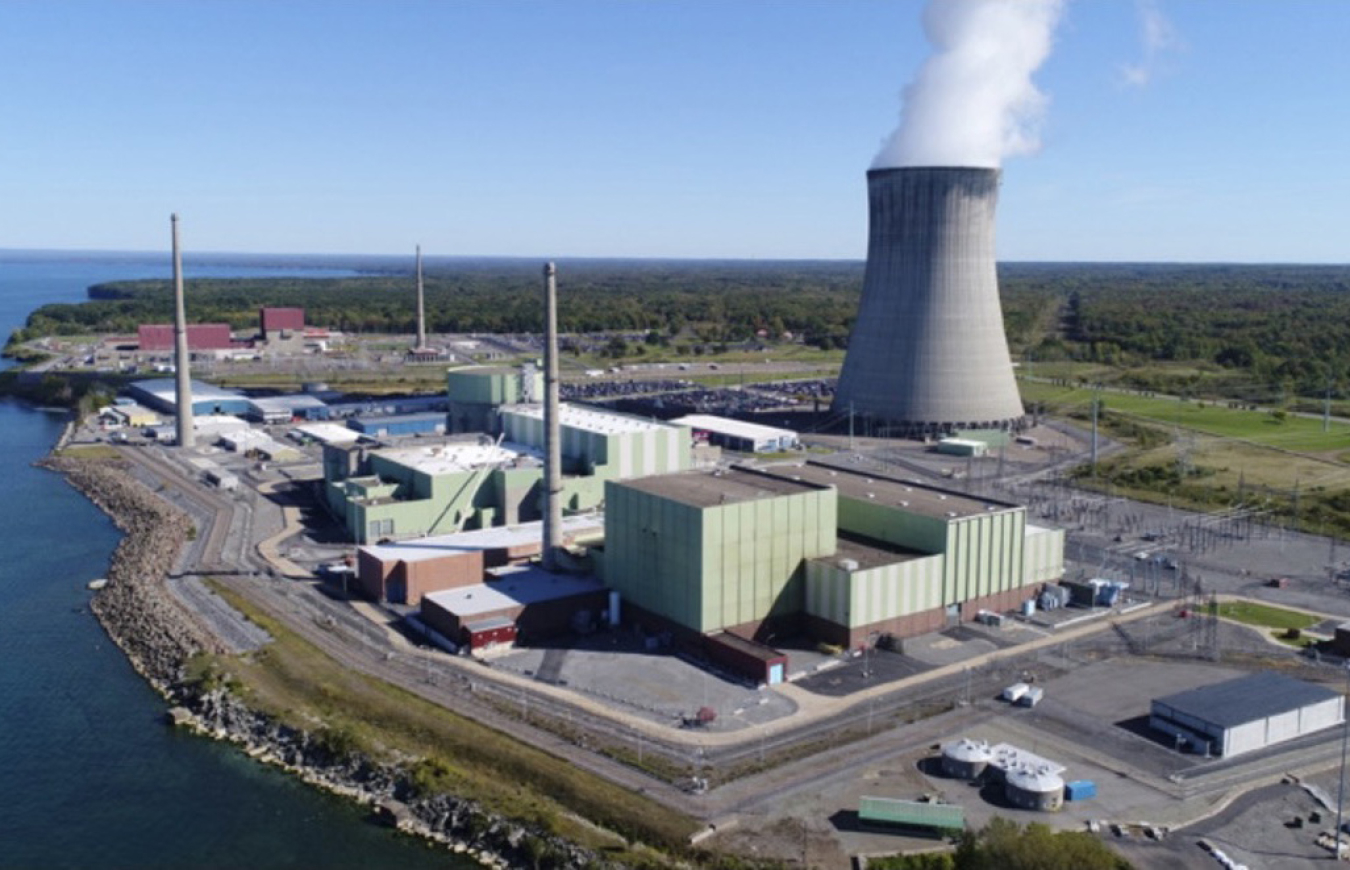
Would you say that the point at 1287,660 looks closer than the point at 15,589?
Yes

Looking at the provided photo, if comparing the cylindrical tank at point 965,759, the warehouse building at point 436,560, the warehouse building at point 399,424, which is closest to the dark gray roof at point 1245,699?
the cylindrical tank at point 965,759

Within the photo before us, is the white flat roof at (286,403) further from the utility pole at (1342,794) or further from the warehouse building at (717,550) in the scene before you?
the utility pole at (1342,794)

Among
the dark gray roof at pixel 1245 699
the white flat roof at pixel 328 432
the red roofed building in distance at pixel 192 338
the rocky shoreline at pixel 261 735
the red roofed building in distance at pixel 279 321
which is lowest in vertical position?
→ the rocky shoreline at pixel 261 735

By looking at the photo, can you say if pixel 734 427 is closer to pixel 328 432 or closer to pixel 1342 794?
pixel 328 432

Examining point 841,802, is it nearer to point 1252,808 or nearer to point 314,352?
point 1252,808

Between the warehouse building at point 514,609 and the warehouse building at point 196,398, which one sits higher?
the warehouse building at point 196,398

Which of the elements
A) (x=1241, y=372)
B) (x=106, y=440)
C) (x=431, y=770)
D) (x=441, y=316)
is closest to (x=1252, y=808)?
(x=431, y=770)

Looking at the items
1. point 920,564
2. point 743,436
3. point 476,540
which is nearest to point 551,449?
point 476,540
